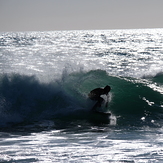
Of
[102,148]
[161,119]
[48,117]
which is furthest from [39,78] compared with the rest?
[102,148]

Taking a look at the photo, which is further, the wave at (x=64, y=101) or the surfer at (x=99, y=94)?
the surfer at (x=99, y=94)

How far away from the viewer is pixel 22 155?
6.91m

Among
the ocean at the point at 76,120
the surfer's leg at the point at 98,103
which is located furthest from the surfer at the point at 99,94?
the ocean at the point at 76,120

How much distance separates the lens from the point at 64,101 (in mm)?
A: 12125

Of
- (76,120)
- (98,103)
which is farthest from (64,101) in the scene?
(76,120)

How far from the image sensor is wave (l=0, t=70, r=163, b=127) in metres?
10.9

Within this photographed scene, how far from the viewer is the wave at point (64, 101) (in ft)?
35.9

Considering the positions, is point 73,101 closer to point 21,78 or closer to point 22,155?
point 21,78

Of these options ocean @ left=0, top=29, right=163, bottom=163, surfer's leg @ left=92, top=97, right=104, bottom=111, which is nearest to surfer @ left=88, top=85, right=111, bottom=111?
surfer's leg @ left=92, top=97, right=104, bottom=111

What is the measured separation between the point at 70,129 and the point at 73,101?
2761mm

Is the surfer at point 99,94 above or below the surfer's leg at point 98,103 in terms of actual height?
above

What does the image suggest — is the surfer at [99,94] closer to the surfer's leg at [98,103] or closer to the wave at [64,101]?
the surfer's leg at [98,103]

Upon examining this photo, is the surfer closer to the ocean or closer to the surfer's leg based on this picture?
the surfer's leg

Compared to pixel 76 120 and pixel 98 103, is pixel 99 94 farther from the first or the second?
pixel 76 120
